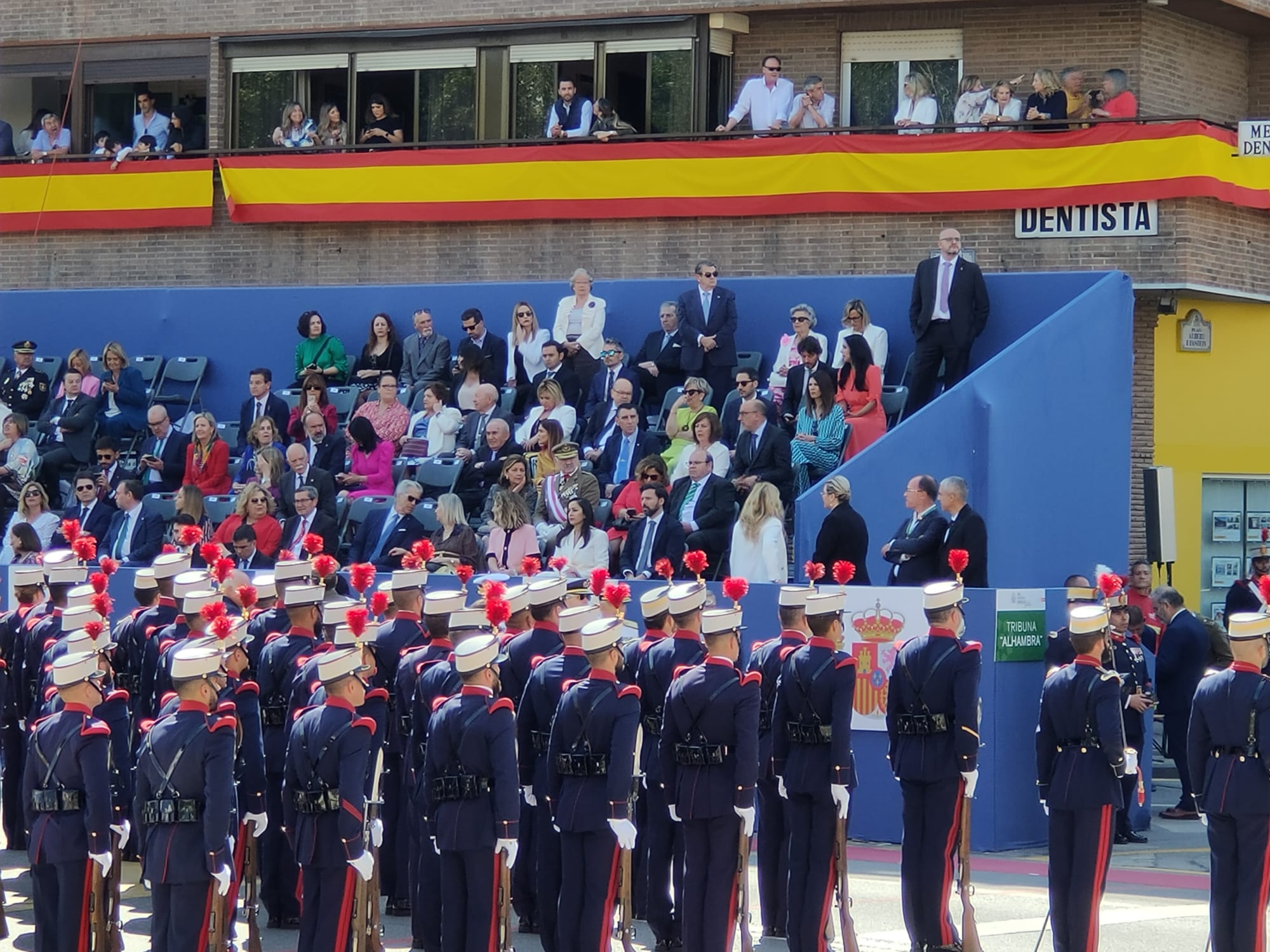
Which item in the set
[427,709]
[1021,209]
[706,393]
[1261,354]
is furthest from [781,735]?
[1261,354]

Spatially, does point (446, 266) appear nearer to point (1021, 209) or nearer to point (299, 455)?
point (299, 455)

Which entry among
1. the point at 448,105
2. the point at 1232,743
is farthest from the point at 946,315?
the point at 1232,743

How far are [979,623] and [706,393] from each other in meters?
4.17

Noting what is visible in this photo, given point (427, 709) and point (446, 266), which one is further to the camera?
point (446, 266)

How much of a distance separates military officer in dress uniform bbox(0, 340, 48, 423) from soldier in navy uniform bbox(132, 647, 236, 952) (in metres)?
12.7

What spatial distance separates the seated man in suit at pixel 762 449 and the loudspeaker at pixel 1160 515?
12.1 ft

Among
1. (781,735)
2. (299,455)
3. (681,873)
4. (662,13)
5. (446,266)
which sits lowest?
(681,873)

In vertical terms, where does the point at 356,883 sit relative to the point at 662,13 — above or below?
below

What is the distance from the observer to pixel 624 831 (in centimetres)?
1041

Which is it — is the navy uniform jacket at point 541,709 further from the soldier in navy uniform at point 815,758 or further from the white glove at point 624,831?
the soldier in navy uniform at point 815,758

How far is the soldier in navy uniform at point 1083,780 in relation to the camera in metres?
11.0

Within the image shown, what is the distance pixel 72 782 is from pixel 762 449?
26.1 feet

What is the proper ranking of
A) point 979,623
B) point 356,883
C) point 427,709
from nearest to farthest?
point 356,883 < point 427,709 < point 979,623

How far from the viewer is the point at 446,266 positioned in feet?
76.3
